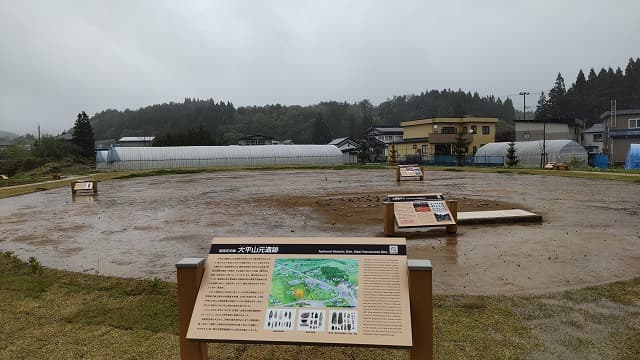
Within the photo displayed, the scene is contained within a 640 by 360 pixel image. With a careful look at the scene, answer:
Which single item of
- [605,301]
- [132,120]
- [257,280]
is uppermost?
[132,120]

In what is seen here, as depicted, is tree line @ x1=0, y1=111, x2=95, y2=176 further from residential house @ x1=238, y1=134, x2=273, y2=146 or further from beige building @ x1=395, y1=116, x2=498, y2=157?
beige building @ x1=395, y1=116, x2=498, y2=157

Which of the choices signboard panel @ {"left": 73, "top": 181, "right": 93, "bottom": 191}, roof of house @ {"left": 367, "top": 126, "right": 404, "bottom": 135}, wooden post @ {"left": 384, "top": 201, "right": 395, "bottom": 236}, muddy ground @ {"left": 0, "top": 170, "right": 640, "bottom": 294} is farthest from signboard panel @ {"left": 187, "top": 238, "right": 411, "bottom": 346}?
roof of house @ {"left": 367, "top": 126, "right": 404, "bottom": 135}

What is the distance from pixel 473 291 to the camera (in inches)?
259

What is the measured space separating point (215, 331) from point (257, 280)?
0.53m

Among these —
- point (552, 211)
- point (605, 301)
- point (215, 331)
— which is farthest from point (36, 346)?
point (552, 211)

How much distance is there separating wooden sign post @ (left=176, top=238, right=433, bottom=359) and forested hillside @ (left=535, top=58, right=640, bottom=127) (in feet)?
351

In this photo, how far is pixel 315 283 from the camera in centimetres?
378

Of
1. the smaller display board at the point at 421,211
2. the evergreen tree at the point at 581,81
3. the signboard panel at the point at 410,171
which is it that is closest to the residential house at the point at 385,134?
the evergreen tree at the point at 581,81

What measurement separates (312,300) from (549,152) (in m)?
50.6

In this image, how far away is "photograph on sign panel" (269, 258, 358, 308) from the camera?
12.1ft

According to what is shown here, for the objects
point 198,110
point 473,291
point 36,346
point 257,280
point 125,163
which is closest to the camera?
point 257,280

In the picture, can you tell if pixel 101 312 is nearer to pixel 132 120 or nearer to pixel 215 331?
pixel 215 331

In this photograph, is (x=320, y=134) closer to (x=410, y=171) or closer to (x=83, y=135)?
(x=83, y=135)

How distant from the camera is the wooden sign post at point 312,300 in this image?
349cm
